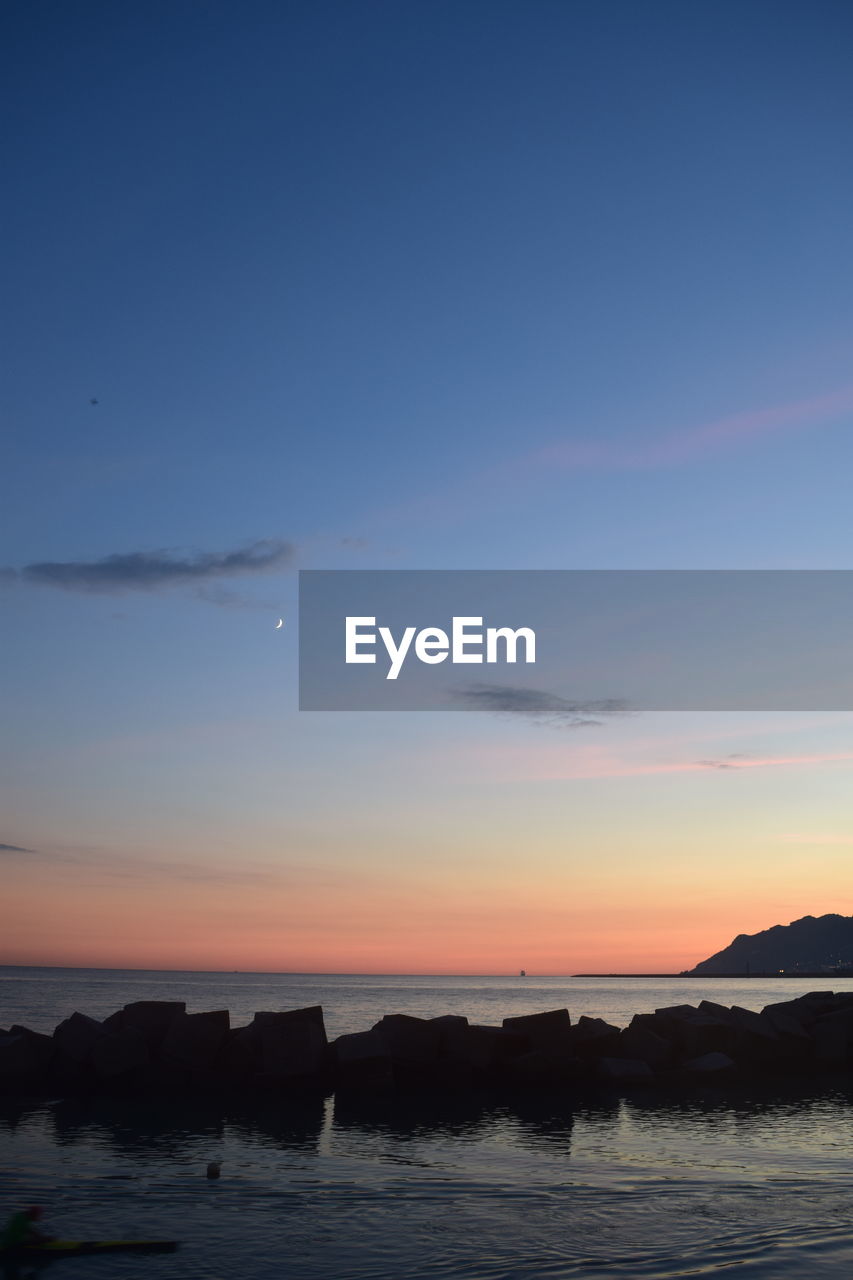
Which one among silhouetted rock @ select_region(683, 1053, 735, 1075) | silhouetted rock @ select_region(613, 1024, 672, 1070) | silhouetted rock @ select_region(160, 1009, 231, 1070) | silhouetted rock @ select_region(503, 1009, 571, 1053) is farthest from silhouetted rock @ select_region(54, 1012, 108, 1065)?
silhouetted rock @ select_region(683, 1053, 735, 1075)

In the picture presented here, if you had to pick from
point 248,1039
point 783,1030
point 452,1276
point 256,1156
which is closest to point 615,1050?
point 783,1030

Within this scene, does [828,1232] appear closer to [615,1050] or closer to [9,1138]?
[9,1138]

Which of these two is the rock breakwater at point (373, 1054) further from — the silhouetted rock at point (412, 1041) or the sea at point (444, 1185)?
the sea at point (444, 1185)

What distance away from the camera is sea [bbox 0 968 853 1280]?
504 inches

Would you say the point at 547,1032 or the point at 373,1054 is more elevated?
the point at 547,1032

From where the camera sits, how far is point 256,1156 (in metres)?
18.9

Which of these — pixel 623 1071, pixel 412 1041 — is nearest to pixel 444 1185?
pixel 412 1041

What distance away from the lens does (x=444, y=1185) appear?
55.8ft

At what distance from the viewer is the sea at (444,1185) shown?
12.8 m

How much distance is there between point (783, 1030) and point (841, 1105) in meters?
5.86

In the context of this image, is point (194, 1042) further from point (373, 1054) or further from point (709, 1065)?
point (709, 1065)

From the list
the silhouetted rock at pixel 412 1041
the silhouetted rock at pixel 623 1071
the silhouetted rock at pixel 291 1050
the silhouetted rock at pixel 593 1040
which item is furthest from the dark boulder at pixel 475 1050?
the silhouetted rock at pixel 291 1050

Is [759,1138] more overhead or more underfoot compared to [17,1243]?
more underfoot

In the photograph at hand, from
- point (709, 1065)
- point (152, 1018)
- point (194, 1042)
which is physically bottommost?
point (709, 1065)
